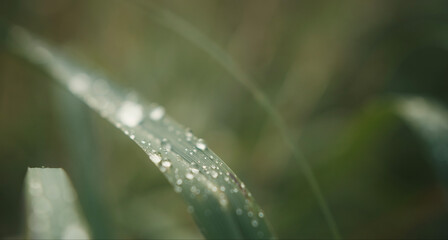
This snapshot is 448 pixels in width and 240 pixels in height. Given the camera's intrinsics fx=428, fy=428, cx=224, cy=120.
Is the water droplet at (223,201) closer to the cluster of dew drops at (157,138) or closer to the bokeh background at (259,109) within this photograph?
the cluster of dew drops at (157,138)

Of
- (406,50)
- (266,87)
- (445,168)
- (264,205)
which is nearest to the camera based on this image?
(445,168)

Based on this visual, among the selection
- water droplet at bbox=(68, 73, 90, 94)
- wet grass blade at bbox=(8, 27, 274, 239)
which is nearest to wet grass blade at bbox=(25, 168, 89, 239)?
wet grass blade at bbox=(8, 27, 274, 239)

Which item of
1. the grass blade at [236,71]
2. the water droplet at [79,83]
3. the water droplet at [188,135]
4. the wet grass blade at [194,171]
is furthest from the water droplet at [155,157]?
the water droplet at [79,83]

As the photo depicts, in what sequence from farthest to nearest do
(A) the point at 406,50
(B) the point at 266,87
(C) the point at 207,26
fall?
(C) the point at 207,26
(B) the point at 266,87
(A) the point at 406,50

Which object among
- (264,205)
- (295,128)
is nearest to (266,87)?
(295,128)

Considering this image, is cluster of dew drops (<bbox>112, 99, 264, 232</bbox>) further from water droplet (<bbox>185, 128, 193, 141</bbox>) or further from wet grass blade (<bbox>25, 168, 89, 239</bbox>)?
wet grass blade (<bbox>25, 168, 89, 239</bbox>)

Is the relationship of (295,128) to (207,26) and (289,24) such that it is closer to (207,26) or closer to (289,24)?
(289,24)

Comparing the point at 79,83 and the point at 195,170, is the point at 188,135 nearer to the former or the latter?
the point at 195,170
